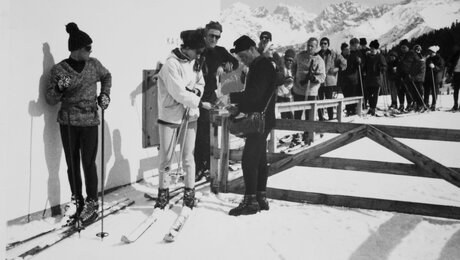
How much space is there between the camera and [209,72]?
5.10 metres

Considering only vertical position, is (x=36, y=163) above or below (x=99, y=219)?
above

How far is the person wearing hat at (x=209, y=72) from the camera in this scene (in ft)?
16.5

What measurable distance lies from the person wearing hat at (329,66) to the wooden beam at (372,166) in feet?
15.8

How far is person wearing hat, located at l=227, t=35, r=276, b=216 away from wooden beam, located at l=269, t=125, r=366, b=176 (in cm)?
29

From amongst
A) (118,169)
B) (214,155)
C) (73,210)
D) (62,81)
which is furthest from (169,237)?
(118,169)

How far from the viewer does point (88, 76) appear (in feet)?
12.1

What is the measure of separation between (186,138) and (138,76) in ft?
5.26

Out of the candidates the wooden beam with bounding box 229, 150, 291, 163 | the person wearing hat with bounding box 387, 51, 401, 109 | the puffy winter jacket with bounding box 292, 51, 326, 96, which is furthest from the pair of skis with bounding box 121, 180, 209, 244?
the person wearing hat with bounding box 387, 51, 401, 109

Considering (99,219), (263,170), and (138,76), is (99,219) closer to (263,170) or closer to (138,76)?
(263,170)

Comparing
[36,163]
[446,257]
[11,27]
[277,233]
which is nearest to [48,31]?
[11,27]

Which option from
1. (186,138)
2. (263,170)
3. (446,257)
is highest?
(186,138)

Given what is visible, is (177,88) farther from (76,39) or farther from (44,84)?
(44,84)

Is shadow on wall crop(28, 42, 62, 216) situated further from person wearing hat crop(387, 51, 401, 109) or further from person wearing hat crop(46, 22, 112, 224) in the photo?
person wearing hat crop(387, 51, 401, 109)

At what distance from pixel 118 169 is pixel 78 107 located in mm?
1481
